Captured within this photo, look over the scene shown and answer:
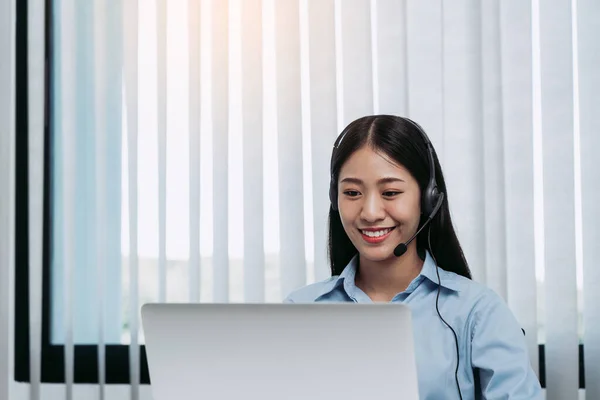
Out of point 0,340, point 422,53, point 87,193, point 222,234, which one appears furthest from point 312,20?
point 0,340

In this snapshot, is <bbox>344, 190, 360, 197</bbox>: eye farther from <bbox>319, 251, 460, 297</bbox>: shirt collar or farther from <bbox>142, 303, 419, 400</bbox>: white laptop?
<bbox>142, 303, 419, 400</bbox>: white laptop

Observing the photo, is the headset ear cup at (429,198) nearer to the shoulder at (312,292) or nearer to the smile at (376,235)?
the smile at (376,235)

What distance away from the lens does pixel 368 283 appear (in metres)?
1.44

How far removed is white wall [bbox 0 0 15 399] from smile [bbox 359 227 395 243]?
4.50ft

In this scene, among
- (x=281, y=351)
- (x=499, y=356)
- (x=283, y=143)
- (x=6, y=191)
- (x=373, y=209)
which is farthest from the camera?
(x=6, y=191)

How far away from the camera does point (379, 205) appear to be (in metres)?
1.33

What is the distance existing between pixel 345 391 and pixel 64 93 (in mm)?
1705

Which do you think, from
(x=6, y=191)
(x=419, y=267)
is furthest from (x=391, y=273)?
(x=6, y=191)

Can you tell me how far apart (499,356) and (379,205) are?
0.33 meters

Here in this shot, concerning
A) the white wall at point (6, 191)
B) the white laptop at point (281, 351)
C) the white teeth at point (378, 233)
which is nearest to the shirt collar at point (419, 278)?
the white teeth at point (378, 233)

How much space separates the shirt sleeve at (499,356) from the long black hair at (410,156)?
14 centimetres

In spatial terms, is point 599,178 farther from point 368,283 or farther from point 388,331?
point 388,331

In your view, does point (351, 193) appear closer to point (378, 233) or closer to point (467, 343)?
point (378, 233)

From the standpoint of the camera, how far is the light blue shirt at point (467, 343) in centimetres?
117
